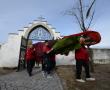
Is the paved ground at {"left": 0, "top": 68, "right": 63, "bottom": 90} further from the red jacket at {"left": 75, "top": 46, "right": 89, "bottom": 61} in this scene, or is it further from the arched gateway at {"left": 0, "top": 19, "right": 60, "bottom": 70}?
the arched gateway at {"left": 0, "top": 19, "right": 60, "bottom": 70}

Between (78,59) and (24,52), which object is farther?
(24,52)

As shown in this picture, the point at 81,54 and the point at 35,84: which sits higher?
the point at 81,54

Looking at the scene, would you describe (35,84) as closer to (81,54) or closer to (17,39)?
(81,54)

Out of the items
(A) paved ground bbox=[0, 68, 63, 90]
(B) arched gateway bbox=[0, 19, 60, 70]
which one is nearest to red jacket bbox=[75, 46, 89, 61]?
(A) paved ground bbox=[0, 68, 63, 90]

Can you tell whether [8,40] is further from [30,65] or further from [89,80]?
[89,80]

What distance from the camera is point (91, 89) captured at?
980 cm

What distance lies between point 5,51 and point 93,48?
24.0ft

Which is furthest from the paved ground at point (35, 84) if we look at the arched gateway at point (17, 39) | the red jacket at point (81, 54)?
the arched gateway at point (17, 39)

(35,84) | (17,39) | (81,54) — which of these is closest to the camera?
(35,84)

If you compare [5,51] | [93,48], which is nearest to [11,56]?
[5,51]

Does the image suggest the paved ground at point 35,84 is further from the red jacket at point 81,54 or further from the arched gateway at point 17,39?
the arched gateway at point 17,39

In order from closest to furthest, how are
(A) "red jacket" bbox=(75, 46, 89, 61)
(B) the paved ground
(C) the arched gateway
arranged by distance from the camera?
(B) the paved ground < (A) "red jacket" bbox=(75, 46, 89, 61) < (C) the arched gateway

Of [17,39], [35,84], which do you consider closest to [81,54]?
[35,84]

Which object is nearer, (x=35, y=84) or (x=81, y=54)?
(x=35, y=84)
